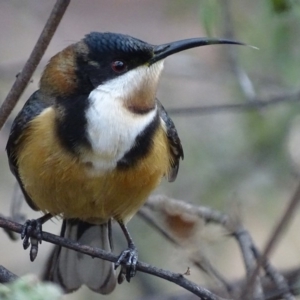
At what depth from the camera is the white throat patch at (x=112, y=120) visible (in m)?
3.15

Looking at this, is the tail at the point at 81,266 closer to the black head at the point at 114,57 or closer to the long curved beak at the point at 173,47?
the black head at the point at 114,57

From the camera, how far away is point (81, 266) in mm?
3971

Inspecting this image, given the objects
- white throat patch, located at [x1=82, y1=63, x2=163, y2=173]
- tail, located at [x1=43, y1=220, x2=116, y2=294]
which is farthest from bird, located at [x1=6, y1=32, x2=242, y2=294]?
tail, located at [x1=43, y1=220, x2=116, y2=294]

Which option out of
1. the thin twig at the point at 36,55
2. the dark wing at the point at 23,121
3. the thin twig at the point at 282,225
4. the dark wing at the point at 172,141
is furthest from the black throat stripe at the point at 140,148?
the thin twig at the point at 282,225

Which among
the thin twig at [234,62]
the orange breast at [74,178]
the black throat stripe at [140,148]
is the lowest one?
the orange breast at [74,178]

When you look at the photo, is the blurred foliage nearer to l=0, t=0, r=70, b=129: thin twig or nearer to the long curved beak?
l=0, t=0, r=70, b=129: thin twig

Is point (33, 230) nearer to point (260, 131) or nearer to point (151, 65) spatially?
point (151, 65)

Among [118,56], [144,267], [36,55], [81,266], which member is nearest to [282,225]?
[144,267]

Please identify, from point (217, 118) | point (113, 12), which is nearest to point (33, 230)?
point (217, 118)

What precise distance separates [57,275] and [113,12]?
417 cm

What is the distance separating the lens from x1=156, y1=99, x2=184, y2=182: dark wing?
359 centimetres

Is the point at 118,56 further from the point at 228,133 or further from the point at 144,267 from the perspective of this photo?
the point at 228,133

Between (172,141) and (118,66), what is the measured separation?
0.59 m

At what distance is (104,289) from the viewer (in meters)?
3.88
